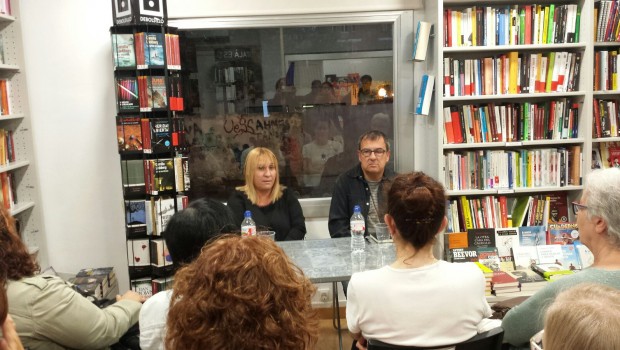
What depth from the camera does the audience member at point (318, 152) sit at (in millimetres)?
3982

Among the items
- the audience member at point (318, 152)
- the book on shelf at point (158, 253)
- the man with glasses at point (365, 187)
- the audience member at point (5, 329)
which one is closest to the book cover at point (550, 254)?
the man with glasses at point (365, 187)

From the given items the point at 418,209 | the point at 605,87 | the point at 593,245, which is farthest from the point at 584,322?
the point at 605,87

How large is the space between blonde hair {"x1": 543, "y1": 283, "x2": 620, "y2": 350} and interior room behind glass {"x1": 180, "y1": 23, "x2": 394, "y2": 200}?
2993 millimetres

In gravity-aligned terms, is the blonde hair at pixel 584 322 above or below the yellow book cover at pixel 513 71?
below

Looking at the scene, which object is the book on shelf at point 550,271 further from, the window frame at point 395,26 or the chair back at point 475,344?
the chair back at point 475,344

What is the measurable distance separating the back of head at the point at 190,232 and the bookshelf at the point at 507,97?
213 centimetres

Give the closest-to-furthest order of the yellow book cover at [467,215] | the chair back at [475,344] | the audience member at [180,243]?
the chair back at [475,344] < the audience member at [180,243] < the yellow book cover at [467,215]

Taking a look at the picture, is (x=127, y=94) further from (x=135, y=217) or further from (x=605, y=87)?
(x=605, y=87)

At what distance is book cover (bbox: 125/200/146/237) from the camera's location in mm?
3455

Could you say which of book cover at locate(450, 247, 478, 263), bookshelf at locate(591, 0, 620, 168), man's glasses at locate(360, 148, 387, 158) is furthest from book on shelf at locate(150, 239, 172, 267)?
bookshelf at locate(591, 0, 620, 168)

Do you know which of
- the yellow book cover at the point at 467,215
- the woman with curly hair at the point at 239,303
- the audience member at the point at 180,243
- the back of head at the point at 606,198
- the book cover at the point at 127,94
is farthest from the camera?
the yellow book cover at the point at 467,215

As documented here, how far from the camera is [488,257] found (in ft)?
10.8

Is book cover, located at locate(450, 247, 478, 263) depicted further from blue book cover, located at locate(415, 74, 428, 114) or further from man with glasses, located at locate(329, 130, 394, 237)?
blue book cover, located at locate(415, 74, 428, 114)

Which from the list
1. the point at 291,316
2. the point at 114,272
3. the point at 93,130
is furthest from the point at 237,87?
→ the point at 291,316
